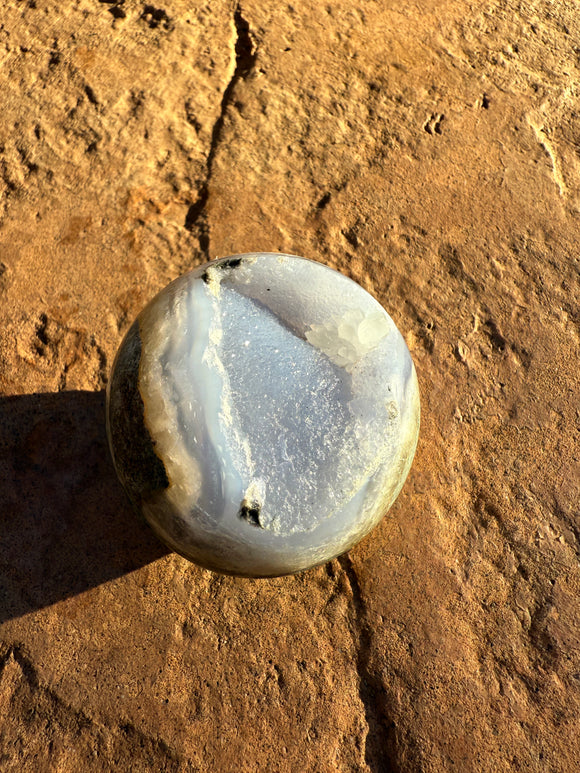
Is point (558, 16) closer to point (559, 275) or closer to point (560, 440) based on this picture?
point (559, 275)

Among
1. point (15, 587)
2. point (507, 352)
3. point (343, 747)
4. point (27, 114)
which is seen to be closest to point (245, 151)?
point (27, 114)

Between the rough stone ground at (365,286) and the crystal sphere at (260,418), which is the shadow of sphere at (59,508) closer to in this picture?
the rough stone ground at (365,286)

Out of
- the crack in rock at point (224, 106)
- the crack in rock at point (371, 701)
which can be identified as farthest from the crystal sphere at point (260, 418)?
the crack in rock at point (224, 106)

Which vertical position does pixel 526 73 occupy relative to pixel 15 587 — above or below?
above

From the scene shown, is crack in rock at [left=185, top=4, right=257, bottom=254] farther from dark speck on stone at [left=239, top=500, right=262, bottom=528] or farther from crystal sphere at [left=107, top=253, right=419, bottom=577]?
dark speck on stone at [left=239, top=500, right=262, bottom=528]

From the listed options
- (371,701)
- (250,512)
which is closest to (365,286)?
(250,512)

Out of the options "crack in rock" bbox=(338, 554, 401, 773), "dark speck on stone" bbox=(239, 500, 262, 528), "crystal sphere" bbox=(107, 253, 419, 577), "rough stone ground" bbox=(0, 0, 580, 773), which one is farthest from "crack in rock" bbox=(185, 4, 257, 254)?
"crack in rock" bbox=(338, 554, 401, 773)

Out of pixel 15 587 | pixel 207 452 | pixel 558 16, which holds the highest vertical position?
pixel 558 16
